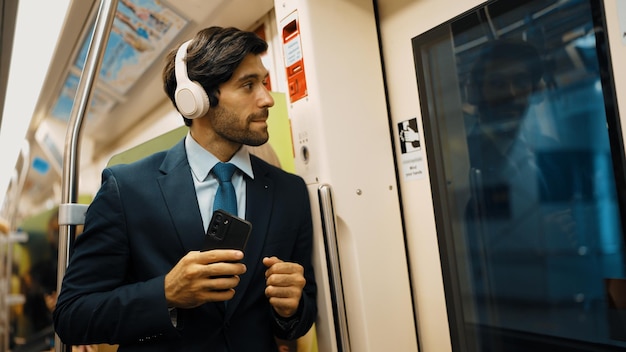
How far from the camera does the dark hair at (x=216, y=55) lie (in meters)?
1.48

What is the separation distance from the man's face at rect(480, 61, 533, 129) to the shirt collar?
89 cm

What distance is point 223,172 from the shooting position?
1.51 metres

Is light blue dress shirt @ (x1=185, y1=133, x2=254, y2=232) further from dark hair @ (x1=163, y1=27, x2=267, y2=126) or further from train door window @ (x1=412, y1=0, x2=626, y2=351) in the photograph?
train door window @ (x1=412, y1=0, x2=626, y2=351)

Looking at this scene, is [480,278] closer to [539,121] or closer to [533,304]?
[533,304]

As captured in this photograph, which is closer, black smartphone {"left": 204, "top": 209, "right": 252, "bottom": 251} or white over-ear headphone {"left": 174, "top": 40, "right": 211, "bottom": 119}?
black smartphone {"left": 204, "top": 209, "right": 252, "bottom": 251}

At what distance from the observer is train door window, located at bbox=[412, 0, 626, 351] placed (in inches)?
50.9

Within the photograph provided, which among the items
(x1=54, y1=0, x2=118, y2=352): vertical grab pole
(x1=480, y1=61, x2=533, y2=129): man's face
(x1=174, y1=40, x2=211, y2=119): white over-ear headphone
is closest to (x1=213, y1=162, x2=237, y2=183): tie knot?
(x1=174, y1=40, x2=211, y2=119): white over-ear headphone

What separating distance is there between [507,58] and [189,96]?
1.10m

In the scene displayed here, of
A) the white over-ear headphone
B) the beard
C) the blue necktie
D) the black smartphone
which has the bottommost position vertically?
the black smartphone

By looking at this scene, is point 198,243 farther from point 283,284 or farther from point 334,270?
point 334,270

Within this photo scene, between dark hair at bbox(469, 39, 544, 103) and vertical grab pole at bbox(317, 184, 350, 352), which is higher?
dark hair at bbox(469, 39, 544, 103)

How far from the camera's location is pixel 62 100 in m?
4.45

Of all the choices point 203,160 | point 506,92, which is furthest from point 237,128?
point 506,92

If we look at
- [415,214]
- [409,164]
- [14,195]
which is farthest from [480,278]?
[14,195]
